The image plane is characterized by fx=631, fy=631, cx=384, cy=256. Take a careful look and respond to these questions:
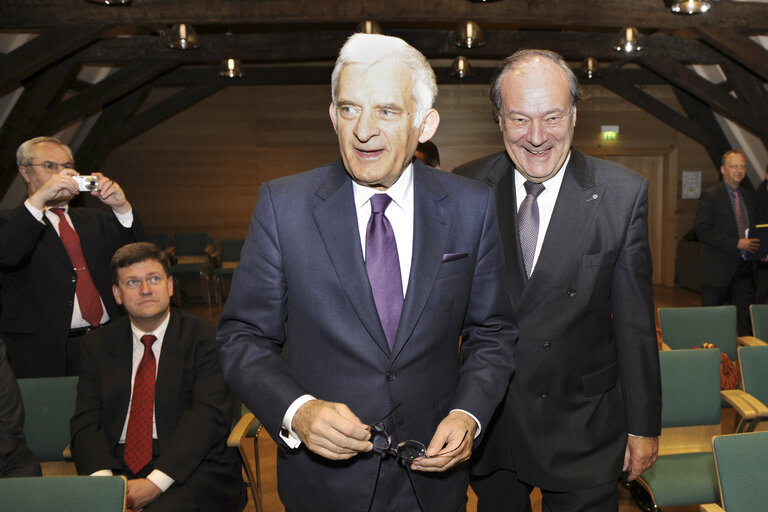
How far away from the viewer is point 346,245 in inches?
53.2

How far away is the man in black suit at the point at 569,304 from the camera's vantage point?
1.72 metres

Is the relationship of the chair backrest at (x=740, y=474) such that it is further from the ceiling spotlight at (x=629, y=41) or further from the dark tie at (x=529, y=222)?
the ceiling spotlight at (x=629, y=41)

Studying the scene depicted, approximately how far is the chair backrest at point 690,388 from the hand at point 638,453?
1296mm

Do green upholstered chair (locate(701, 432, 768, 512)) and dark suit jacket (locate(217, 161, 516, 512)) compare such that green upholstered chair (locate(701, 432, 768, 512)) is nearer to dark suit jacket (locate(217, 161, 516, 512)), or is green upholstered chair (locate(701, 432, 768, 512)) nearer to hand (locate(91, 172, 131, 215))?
dark suit jacket (locate(217, 161, 516, 512))

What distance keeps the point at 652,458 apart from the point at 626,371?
0.91 ft

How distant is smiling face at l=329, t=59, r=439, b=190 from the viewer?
1.29 m

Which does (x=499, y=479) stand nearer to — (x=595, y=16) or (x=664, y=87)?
(x=595, y=16)

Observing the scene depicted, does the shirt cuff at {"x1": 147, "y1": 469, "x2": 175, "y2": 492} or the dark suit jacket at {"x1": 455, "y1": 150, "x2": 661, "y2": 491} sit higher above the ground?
the dark suit jacket at {"x1": 455, "y1": 150, "x2": 661, "y2": 491}

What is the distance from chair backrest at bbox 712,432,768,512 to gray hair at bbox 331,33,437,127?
4.73ft

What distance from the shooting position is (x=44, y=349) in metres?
3.25

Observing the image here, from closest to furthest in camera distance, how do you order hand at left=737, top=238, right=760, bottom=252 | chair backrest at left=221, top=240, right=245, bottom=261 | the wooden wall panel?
1. hand at left=737, top=238, right=760, bottom=252
2. chair backrest at left=221, top=240, right=245, bottom=261
3. the wooden wall panel

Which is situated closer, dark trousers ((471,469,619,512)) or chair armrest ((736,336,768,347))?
dark trousers ((471,469,619,512))

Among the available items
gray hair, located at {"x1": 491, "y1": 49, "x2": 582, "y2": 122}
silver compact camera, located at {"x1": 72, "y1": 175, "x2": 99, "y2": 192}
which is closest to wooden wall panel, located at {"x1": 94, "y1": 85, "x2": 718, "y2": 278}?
silver compact camera, located at {"x1": 72, "y1": 175, "x2": 99, "y2": 192}

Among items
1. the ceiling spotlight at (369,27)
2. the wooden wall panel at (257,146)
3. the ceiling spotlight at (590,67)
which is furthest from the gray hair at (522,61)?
the wooden wall panel at (257,146)
